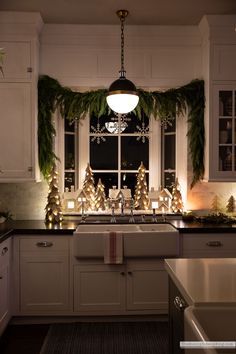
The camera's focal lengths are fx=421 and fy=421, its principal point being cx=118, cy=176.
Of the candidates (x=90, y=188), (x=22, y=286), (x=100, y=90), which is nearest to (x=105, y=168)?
(x=90, y=188)

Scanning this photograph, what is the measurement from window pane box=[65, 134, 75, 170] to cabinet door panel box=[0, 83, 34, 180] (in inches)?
23.2

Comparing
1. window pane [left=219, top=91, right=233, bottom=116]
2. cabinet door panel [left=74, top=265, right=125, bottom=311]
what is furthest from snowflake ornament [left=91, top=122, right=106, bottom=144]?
cabinet door panel [left=74, top=265, right=125, bottom=311]

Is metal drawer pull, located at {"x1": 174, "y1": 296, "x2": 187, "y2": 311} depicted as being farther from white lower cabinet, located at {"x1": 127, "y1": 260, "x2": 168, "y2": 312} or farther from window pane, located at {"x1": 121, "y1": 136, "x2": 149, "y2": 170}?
window pane, located at {"x1": 121, "y1": 136, "x2": 149, "y2": 170}

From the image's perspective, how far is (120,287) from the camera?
3834mm

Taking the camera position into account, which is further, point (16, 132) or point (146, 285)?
point (16, 132)

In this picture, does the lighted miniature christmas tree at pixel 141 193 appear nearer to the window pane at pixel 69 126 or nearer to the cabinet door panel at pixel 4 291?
the window pane at pixel 69 126

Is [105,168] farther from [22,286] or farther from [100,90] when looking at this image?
[22,286]

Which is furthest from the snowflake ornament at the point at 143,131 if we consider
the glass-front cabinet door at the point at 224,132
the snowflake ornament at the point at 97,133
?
the glass-front cabinet door at the point at 224,132

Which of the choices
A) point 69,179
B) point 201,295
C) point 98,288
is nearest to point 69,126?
point 69,179

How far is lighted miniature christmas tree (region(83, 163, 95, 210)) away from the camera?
179 inches

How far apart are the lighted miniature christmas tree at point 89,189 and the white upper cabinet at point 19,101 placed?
2.00ft

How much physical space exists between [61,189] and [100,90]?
3.78 ft

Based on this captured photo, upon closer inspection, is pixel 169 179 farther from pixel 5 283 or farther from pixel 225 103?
pixel 5 283

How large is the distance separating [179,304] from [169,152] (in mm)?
2851
